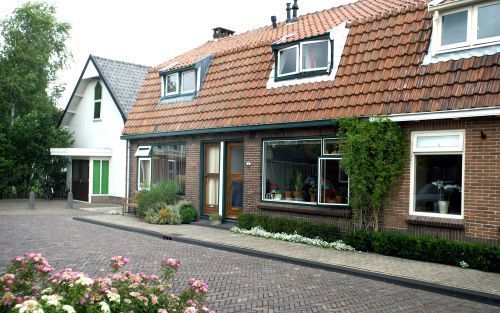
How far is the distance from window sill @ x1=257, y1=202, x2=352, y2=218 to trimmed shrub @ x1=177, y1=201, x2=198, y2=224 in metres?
3.03

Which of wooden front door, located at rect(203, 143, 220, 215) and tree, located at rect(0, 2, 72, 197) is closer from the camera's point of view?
wooden front door, located at rect(203, 143, 220, 215)

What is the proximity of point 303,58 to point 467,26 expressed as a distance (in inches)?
184

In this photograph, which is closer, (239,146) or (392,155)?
(392,155)

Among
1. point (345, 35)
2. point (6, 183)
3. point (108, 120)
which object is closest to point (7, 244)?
point (345, 35)

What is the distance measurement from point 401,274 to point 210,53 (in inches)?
478

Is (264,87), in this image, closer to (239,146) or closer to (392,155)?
(239,146)

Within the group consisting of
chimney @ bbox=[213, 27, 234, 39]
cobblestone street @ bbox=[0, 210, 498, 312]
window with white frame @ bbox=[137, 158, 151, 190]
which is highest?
chimney @ bbox=[213, 27, 234, 39]

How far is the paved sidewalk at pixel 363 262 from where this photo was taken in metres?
8.02

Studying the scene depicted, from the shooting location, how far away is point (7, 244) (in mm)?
11383

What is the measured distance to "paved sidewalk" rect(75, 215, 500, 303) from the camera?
8.02 metres

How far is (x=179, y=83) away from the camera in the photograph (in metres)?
18.1

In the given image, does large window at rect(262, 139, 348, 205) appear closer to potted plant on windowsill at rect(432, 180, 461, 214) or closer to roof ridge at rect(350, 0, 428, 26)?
potted plant on windowsill at rect(432, 180, 461, 214)

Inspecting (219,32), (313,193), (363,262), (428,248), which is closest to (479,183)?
(428,248)

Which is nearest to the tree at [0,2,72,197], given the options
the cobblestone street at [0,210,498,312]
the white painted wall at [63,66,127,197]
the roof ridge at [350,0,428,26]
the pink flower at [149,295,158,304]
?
the white painted wall at [63,66,127,197]
